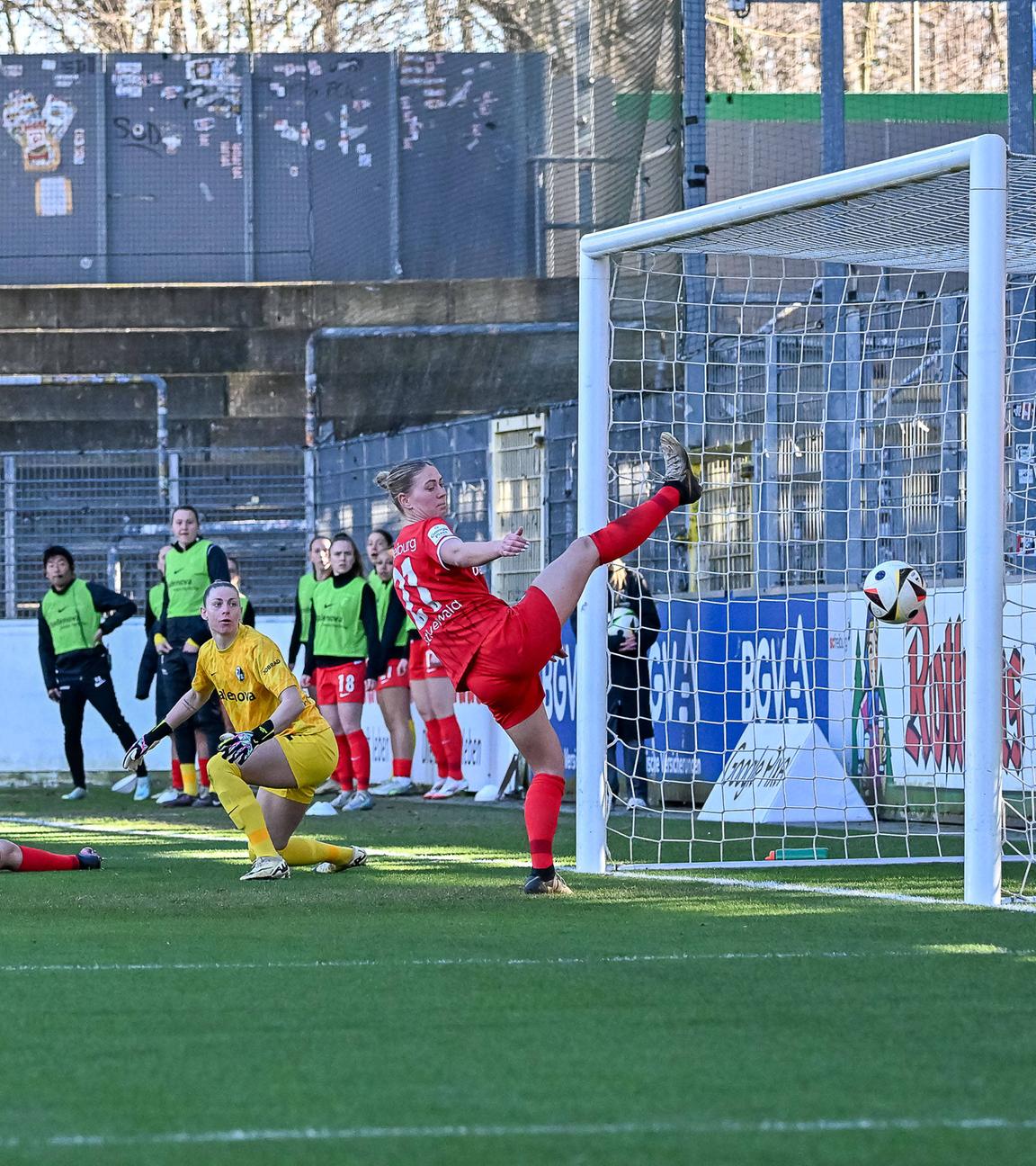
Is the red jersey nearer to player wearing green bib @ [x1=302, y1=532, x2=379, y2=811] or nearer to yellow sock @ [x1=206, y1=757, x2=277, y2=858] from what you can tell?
yellow sock @ [x1=206, y1=757, x2=277, y2=858]

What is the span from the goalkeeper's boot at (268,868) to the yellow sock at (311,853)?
39cm

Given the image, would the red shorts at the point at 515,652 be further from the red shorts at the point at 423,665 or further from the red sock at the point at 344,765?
the red shorts at the point at 423,665

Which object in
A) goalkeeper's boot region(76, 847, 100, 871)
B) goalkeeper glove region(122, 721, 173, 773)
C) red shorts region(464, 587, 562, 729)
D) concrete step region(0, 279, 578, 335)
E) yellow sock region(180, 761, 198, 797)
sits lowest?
yellow sock region(180, 761, 198, 797)

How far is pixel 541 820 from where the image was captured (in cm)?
854

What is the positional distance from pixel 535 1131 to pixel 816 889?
16.2ft

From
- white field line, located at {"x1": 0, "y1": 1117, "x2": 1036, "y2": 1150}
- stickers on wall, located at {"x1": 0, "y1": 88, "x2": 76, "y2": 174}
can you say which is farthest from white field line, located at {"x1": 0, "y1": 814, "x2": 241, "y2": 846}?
stickers on wall, located at {"x1": 0, "y1": 88, "x2": 76, "y2": 174}

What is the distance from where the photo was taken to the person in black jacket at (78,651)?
17094mm

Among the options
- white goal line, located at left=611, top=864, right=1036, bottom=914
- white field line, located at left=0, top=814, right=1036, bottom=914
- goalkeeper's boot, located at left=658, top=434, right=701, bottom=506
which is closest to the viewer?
white goal line, located at left=611, top=864, right=1036, bottom=914

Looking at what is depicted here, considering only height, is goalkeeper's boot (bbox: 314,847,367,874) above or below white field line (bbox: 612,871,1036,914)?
below

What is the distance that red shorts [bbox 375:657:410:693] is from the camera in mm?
16359

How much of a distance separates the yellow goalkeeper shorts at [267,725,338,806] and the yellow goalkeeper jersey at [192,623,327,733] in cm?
6

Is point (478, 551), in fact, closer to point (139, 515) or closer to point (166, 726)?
point (166, 726)

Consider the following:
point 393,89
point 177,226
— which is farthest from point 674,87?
point 177,226

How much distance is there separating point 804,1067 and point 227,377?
1919 cm
